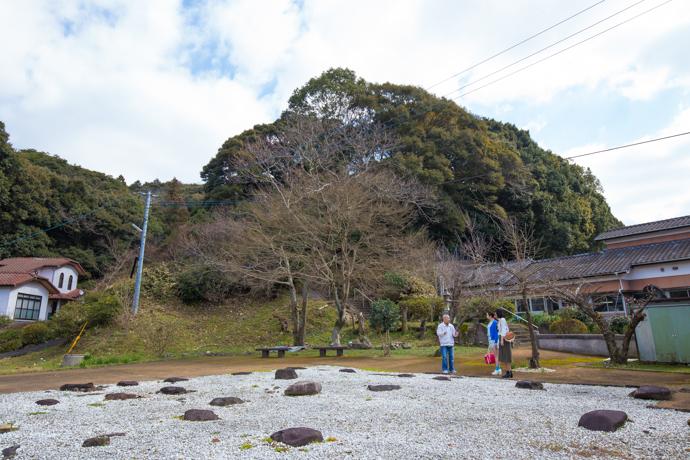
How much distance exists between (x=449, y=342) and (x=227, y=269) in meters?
9.06

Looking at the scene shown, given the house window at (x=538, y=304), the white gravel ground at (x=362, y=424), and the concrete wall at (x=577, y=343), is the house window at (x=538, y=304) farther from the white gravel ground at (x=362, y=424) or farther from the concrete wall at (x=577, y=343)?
the white gravel ground at (x=362, y=424)

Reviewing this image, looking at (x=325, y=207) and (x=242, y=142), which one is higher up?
(x=242, y=142)

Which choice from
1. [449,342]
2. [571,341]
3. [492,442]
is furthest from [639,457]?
[571,341]

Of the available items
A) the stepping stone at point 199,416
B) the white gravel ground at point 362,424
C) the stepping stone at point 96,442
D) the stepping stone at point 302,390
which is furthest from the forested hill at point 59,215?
the stepping stone at point 96,442

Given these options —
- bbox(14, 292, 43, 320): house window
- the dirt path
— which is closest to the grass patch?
the dirt path

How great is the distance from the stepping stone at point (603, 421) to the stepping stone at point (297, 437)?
2647mm

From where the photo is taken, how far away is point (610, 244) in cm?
2216

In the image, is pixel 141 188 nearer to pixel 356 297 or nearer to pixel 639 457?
pixel 356 297

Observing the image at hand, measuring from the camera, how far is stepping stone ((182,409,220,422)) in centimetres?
484

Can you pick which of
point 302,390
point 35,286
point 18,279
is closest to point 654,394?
point 302,390

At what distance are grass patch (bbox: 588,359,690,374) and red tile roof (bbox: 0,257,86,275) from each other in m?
29.7

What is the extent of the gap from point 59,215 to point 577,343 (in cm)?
3244

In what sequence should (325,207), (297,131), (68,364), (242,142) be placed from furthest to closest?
(242,142) → (297,131) → (325,207) → (68,364)

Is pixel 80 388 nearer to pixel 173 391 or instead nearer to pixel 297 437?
pixel 173 391
